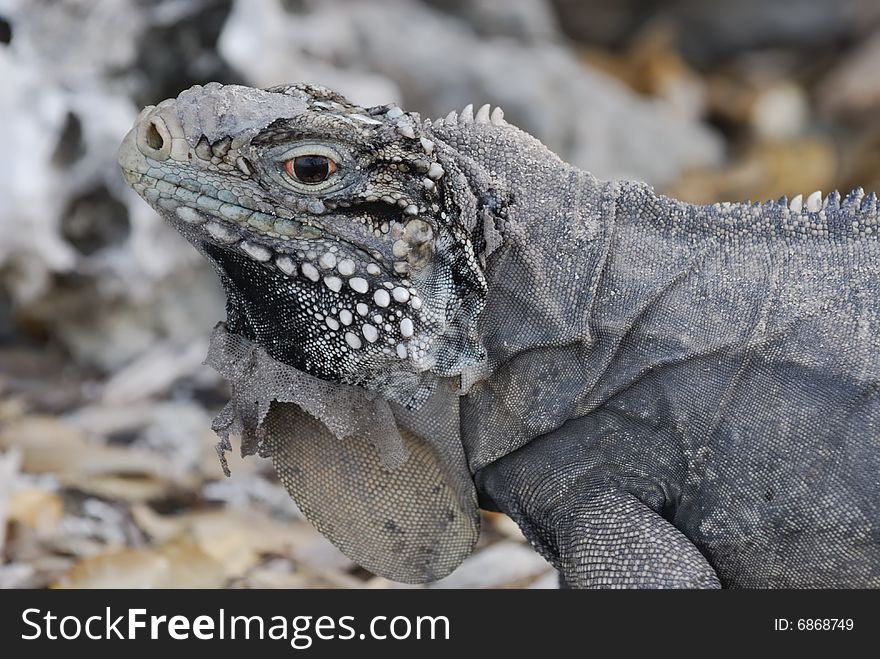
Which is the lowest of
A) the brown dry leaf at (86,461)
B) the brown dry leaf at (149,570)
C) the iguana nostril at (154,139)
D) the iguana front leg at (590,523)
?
the iguana front leg at (590,523)

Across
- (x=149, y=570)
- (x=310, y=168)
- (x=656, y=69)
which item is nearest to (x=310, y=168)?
(x=310, y=168)

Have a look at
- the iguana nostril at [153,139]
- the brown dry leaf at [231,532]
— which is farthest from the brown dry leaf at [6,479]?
the iguana nostril at [153,139]

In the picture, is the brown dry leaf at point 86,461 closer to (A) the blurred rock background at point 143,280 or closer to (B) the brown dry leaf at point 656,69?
(A) the blurred rock background at point 143,280

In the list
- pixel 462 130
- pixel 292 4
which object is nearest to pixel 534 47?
pixel 292 4

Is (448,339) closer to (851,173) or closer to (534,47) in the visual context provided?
(534,47)

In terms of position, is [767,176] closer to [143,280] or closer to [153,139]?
[143,280]
